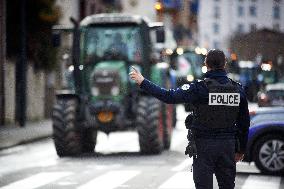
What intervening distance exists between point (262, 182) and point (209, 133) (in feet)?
17.4

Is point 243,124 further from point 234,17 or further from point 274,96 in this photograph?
point 234,17

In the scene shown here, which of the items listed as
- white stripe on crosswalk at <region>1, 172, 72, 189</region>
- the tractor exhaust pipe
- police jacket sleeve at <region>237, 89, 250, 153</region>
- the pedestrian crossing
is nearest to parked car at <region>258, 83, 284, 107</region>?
the tractor exhaust pipe

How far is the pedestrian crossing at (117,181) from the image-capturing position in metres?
11.9

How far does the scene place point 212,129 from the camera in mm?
7250

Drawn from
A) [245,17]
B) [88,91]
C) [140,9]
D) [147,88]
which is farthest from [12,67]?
[245,17]

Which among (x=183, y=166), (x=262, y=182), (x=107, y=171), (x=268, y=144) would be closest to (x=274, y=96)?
(x=183, y=166)

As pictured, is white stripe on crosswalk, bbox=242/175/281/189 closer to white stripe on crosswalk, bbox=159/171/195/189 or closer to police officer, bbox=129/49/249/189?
white stripe on crosswalk, bbox=159/171/195/189

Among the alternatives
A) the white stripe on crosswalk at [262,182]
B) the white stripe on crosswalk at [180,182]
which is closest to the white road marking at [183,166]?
the white stripe on crosswalk at [180,182]

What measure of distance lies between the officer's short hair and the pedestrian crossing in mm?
4674

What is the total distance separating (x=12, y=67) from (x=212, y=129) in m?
22.4

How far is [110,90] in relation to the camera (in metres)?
17.3

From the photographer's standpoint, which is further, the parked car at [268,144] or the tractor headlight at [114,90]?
the tractor headlight at [114,90]

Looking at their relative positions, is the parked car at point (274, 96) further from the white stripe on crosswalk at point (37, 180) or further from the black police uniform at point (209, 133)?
the black police uniform at point (209, 133)

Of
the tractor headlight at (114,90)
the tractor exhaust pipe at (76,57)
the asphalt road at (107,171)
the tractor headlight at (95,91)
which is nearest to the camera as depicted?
the asphalt road at (107,171)
